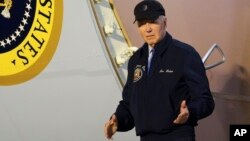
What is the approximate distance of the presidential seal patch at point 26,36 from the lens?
1604mm

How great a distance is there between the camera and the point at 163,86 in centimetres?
131

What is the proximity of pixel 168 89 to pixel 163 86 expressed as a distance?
17mm

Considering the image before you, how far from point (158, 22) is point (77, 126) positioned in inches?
17.4

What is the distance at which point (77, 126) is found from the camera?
1.58 meters

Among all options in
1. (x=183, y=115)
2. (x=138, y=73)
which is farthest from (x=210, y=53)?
(x=183, y=115)

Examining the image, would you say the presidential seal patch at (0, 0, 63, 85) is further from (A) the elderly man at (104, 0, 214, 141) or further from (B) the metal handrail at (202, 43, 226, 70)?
(B) the metal handrail at (202, 43, 226, 70)

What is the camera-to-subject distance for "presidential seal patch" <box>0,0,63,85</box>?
1.60m

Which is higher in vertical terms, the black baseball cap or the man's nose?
the black baseball cap

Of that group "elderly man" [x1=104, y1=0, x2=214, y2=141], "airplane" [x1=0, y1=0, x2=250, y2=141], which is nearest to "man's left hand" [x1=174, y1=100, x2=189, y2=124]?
"elderly man" [x1=104, y1=0, x2=214, y2=141]

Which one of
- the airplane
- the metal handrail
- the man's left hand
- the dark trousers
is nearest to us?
the man's left hand

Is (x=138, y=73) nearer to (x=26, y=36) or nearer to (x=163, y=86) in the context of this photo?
(x=163, y=86)

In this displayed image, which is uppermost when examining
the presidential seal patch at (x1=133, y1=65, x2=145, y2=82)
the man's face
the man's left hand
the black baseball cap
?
the black baseball cap

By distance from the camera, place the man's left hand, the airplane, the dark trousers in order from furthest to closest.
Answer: the airplane, the dark trousers, the man's left hand

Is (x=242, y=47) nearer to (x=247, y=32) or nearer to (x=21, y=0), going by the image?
(x=247, y=32)
